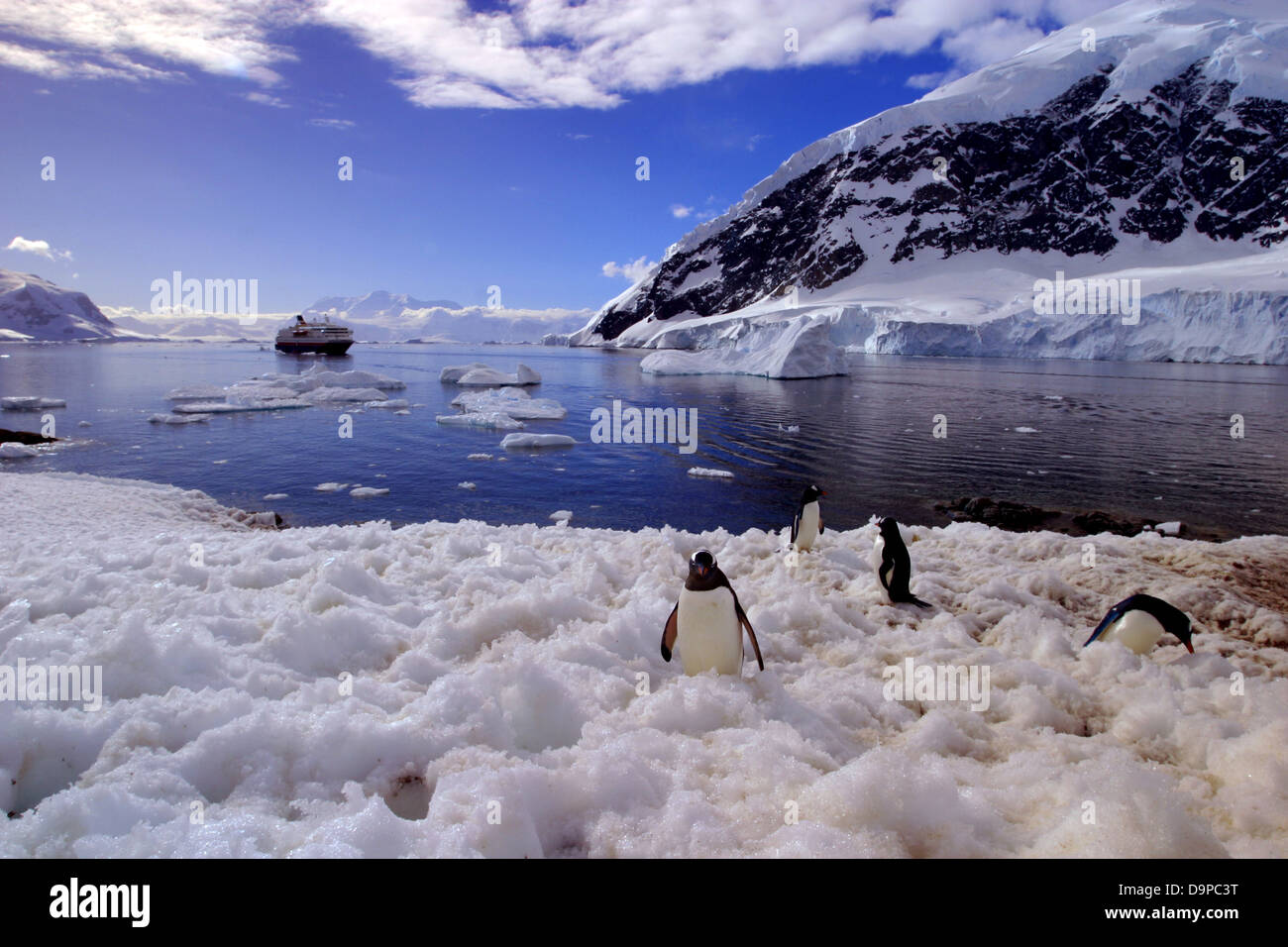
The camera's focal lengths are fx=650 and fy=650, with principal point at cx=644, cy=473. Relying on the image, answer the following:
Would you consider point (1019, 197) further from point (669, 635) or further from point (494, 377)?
point (669, 635)

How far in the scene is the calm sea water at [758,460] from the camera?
15.4 metres

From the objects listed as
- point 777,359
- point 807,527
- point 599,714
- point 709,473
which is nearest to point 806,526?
point 807,527

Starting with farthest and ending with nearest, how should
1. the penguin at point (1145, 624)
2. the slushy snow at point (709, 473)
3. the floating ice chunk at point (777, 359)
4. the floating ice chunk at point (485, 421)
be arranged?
the floating ice chunk at point (777, 359) → the floating ice chunk at point (485, 421) → the slushy snow at point (709, 473) → the penguin at point (1145, 624)

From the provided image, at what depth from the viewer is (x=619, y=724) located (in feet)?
13.5

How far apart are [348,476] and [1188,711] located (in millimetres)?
18306

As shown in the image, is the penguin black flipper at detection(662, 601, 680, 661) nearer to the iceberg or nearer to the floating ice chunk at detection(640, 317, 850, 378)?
the iceberg

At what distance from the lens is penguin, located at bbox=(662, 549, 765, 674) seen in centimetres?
481

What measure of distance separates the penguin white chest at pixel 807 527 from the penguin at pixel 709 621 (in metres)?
3.61

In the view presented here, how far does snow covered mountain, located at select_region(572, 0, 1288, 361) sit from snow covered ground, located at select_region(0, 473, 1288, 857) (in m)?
77.5

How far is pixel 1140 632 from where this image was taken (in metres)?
5.48

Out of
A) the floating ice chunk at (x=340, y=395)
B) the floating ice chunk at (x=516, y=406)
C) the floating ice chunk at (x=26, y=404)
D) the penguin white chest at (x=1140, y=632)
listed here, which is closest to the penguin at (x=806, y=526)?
the penguin white chest at (x=1140, y=632)

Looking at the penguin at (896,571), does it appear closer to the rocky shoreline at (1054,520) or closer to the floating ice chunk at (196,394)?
the rocky shoreline at (1054,520)

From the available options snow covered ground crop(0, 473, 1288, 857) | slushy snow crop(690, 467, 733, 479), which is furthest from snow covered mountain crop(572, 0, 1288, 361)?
snow covered ground crop(0, 473, 1288, 857)
